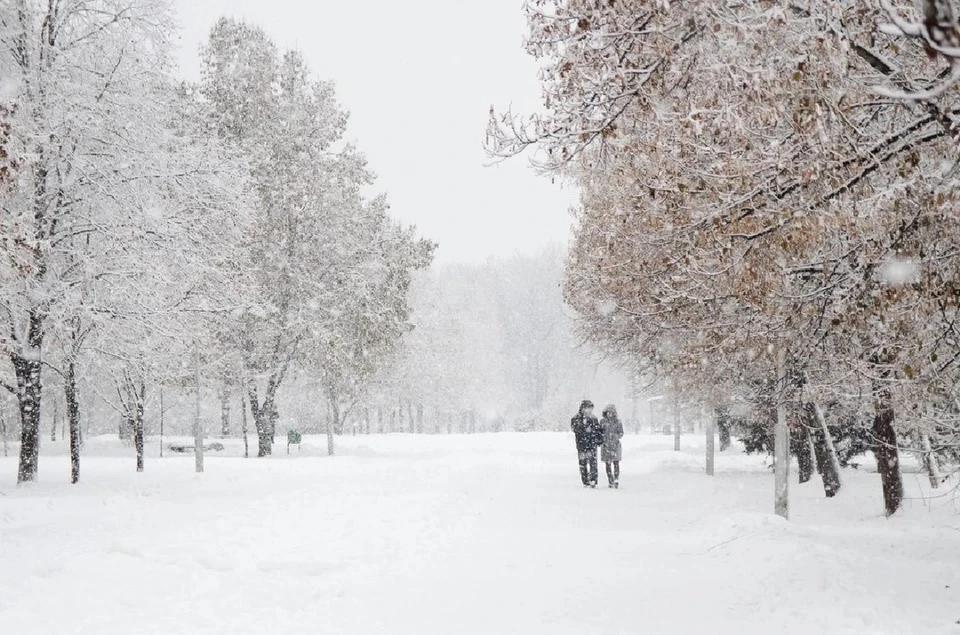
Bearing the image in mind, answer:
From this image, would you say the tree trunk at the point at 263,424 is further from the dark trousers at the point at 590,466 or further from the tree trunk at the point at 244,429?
the dark trousers at the point at 590,466

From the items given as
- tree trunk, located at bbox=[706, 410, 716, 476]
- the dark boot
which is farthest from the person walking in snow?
tree trunk, located at bbox=[706, 410, 716, 476]

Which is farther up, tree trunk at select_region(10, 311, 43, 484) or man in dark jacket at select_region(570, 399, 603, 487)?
tree trunk at select_region(10, 311, 43, 484)

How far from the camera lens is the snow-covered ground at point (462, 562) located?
6219mm

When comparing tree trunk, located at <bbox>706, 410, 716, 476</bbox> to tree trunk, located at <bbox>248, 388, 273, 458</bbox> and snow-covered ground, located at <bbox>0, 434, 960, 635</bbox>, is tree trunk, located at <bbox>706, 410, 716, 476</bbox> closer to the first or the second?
snow-covered ground, located at <bbox>0, 434, 960, 635</bbox>

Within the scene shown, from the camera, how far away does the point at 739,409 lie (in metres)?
17.4

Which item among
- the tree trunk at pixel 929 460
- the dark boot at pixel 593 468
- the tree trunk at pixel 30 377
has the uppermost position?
the tree trunk at pixel 30 377

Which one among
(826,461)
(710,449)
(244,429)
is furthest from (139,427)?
(826,461)

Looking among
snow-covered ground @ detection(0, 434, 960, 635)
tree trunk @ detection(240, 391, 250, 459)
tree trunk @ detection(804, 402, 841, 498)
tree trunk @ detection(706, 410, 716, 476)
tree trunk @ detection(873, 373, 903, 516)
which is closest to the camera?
snow-covered ground @ detection(0, 434, 960, 635)

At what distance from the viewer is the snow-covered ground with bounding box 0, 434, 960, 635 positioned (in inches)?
245

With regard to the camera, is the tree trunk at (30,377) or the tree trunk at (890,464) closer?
the tree trunk at (890,464)

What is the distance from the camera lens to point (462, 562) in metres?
8.56

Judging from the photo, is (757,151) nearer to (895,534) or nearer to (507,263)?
Answer: (895,534)

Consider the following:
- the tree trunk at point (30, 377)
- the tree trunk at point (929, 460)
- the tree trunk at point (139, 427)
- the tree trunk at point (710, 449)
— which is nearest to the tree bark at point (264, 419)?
the tree trunk at point (139, 427)

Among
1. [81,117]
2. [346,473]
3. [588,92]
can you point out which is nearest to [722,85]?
[588,92]
